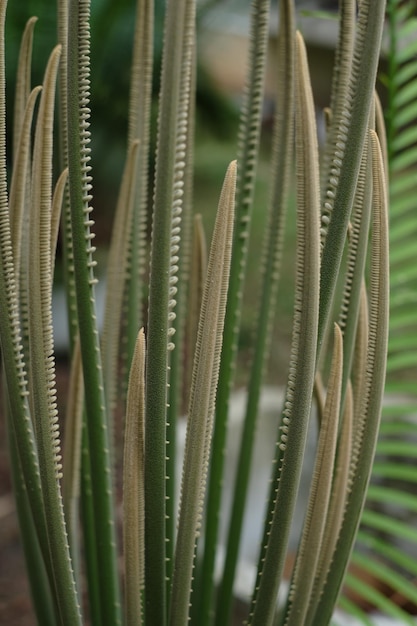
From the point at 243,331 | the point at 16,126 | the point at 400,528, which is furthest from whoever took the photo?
the point at 243,331

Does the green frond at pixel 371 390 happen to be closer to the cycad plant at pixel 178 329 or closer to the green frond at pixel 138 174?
the cycad plant at pixel 178 329

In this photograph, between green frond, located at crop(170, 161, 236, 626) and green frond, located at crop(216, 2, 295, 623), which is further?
green frond, located at crop(216, 2, 295, 623)

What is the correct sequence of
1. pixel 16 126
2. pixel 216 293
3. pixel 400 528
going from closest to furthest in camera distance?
pixel 216 293 → pixel 16 126 → pixel 400 528

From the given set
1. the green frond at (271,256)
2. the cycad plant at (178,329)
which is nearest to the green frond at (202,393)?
the cycad plant at (178,329)

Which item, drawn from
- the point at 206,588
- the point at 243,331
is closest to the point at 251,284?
the point at 243,331

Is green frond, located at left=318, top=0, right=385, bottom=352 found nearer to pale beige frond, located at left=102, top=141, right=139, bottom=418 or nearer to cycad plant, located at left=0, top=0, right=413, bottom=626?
cycad plant, located at left=0, top=0, right=413, bottom=626

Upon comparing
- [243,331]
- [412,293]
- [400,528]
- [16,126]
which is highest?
[16,126]

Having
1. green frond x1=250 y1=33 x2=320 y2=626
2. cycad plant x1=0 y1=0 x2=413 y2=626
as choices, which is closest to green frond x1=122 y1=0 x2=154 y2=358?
cycad plant x1=0 y1=0 x2=413 y2=626

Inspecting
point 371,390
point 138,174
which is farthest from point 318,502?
point 138,174

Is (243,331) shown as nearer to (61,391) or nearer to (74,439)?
(61,391)
